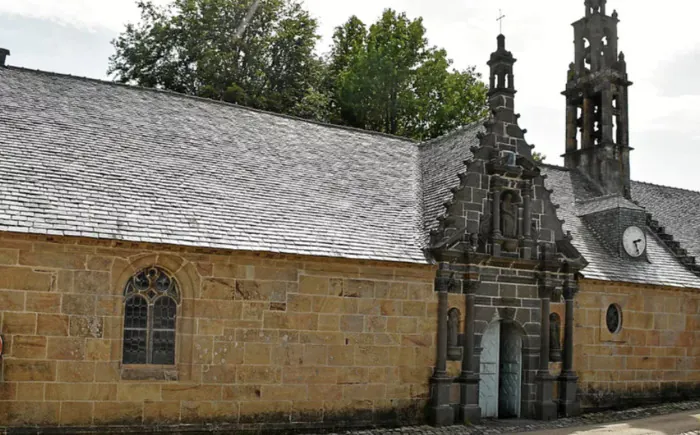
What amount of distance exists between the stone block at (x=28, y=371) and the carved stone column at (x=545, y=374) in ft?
36.8

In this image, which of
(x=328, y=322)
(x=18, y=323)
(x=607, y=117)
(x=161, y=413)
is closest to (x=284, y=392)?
(x=328, y=322)

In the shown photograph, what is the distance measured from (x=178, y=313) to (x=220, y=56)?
21.6 m

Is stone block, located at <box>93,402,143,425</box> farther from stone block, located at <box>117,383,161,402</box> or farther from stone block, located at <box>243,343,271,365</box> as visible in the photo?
stone block, located at <box>243,343,271,365</box>

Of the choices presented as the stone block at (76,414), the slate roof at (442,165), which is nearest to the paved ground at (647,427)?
the slate roof at (442,165)

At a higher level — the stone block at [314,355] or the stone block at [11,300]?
the stone block at [11,300]

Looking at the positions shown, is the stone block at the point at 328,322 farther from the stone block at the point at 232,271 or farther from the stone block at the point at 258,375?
the stone block at the point at 232,271

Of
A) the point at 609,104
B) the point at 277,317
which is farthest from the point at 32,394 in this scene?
the point at 609,104

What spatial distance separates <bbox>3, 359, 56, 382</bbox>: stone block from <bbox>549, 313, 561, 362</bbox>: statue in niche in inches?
461

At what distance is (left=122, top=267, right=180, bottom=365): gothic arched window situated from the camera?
1520 cm

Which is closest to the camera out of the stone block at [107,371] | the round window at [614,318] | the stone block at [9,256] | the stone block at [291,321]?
the stone block at [9,256]

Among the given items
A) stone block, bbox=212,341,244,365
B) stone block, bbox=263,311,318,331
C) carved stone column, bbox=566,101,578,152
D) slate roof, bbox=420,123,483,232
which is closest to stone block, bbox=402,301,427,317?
slate roof, bbox=420,123,483,232

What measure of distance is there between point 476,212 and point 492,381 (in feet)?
13.5

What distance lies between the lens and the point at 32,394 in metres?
14.1

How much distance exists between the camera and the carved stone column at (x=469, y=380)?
18.1 metres
